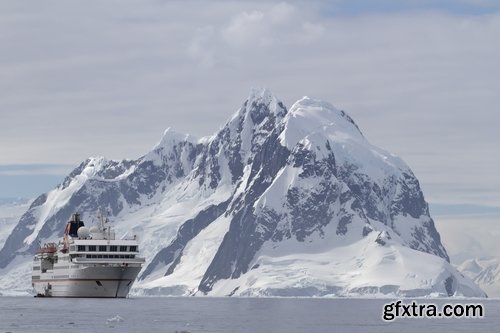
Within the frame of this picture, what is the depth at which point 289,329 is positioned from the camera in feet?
653

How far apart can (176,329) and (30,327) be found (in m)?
21.5

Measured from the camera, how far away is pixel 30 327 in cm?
19512

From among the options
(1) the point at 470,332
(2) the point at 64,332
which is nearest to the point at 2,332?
(2) the point at 64,332

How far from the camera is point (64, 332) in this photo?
185m

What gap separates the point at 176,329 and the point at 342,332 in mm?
24194

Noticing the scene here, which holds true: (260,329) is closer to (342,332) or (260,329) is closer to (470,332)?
(342,332)

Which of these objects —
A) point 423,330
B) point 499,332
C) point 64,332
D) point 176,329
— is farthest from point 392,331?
point 64,332

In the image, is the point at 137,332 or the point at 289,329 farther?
the point at 289,329

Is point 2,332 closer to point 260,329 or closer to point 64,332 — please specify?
point 64,332

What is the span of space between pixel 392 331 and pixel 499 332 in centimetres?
1834

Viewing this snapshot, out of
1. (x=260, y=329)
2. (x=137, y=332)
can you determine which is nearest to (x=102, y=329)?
(x=137, y=332)

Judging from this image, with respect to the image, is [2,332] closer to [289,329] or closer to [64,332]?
[64,332]

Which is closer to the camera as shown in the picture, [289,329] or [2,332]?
[2,332]

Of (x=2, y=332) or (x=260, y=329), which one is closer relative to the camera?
(x=2, y=332)
